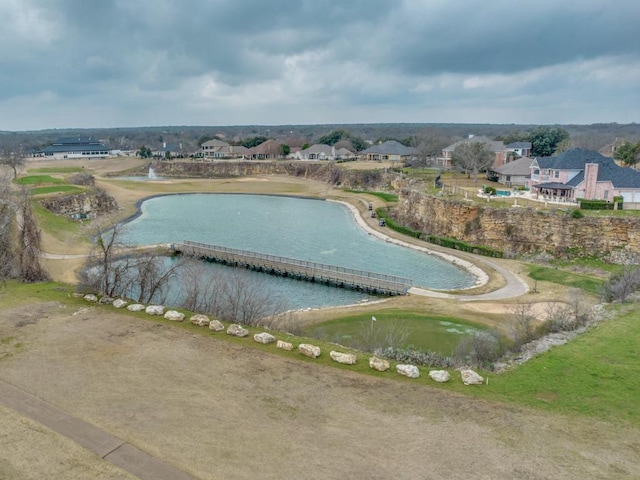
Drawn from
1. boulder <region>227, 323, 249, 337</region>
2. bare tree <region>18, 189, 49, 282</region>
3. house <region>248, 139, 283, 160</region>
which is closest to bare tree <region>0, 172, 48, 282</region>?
bare tree <region>18, 189, 49, 282</region>

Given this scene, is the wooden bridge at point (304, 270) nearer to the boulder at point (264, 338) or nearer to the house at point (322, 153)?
the boulder at point (264, 338)

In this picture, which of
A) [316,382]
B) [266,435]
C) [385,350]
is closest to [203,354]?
[316,382]

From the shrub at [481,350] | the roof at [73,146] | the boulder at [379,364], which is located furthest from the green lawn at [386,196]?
the roof at [73,146]

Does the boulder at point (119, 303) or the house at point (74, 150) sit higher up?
the house at point (74, 150)

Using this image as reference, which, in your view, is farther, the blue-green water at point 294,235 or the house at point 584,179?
the house at point 584,179

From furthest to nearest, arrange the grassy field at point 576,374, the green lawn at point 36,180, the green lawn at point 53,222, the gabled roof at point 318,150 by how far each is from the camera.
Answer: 1. the gabled roof at point 318,150
2. the green lawn at point 36,180
3. the green lawn at point 53,222
4. the grassy field at point 576,374

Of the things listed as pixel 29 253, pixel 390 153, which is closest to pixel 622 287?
pixel 29 253

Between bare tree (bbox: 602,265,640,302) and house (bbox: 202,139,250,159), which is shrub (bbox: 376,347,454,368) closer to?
bare tree (bbox: 602,265,640,302)
